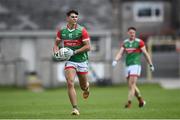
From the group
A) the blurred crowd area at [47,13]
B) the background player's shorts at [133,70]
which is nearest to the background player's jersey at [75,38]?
the background player's shorts at [133,70]

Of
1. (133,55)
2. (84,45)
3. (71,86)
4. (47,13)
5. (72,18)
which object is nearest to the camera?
(71,86)

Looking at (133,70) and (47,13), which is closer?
(133,70)

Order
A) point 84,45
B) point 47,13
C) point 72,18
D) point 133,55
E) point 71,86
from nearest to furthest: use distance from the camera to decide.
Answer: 1. point 71,86
2. point 72,18
3. point 84,45
4. point 133,55
5. point 47,13

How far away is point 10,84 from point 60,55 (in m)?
30.3

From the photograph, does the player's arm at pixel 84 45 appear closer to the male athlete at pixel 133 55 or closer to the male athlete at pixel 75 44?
the male athlete at pixel 75 44

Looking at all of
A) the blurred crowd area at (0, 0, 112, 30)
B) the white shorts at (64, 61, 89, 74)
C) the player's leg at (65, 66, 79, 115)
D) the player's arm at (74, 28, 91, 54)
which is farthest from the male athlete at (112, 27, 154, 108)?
the blurred crowd area at (0, 0, 112, 30)

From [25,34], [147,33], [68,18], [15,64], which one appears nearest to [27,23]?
[25,34]

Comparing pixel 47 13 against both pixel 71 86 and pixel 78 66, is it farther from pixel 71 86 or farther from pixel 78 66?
pixel 71 86

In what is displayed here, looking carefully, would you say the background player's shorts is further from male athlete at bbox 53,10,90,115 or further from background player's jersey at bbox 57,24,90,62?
background player's jersey at bbox 57,24,90,62

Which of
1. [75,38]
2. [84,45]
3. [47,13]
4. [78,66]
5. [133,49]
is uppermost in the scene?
[47,13]

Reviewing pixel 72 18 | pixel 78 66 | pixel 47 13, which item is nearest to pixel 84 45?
pixel 78 66

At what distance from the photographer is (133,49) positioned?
22.9m

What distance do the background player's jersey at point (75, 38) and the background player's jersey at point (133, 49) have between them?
457cm

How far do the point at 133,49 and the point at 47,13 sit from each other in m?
33.3
